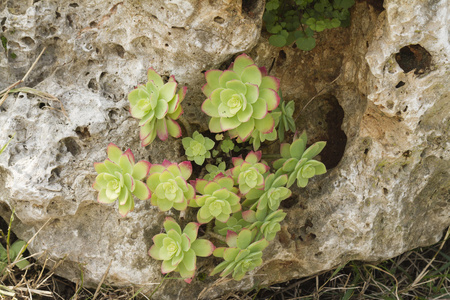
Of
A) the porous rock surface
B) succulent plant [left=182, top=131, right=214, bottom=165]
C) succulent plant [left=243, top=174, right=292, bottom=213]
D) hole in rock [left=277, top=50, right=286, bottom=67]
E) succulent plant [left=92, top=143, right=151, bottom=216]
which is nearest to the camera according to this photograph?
succulent plant [left=92, top=143, right=151, bottom=216]

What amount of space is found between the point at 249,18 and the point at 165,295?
1.50 m

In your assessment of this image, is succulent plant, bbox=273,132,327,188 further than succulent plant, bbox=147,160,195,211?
Yes

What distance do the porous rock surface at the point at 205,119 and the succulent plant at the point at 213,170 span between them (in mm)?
181

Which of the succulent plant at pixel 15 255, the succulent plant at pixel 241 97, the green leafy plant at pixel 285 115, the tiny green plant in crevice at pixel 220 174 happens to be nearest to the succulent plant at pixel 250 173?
the tiny green plant in crevice at pixel 220 174

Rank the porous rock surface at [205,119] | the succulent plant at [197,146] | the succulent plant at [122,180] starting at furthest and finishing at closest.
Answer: the succulent plant at [197,146] < the porous rock surface at [205,119] < the succulent plant at [122,180]

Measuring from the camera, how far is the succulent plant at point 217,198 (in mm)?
2180

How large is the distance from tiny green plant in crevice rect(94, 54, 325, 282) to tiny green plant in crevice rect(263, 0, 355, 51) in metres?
0.26

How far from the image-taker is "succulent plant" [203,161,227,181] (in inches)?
94.1

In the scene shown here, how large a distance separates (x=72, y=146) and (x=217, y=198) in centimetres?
76

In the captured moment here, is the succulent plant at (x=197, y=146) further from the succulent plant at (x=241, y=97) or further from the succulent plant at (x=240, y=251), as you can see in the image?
the succulent plant at (x=240, y=251)

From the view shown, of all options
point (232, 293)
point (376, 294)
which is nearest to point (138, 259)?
point (232, 293)

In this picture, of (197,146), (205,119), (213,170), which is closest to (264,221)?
(213,170)

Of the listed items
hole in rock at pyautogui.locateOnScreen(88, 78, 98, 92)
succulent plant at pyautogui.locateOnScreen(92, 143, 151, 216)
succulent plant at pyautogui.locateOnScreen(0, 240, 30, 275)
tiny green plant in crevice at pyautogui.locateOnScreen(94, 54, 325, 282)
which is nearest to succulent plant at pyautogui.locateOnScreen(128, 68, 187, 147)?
tiny green plant in crevice at pyautogui.locateOnScreen(94, 54, 325, 282)

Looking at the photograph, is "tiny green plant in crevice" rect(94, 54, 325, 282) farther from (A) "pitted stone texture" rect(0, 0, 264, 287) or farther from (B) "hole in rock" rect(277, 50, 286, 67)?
(B) "hole in rock" rect(277, 50, 286, 67)
